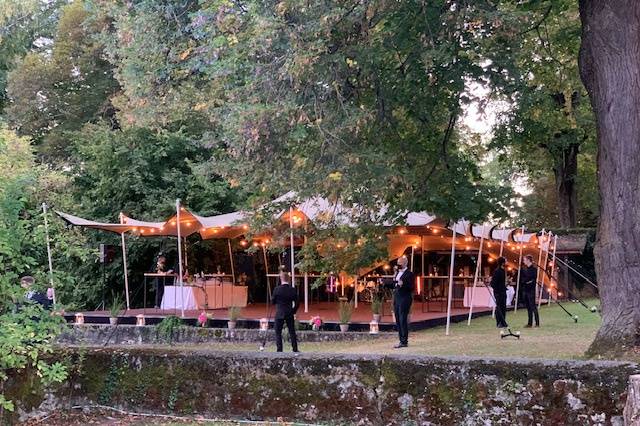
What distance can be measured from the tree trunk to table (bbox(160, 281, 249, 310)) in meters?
18.7

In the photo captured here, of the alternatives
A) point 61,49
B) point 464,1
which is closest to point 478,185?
point 464,1

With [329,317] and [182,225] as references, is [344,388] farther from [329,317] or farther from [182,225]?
[182,225]

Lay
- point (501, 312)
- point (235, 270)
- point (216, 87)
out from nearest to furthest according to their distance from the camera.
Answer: point (216, 87) → point (501, 312) → point (235, 270)

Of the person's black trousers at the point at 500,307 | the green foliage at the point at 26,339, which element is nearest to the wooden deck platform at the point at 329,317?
the person's black trousers at the point at 500,307

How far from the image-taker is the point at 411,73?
11594 mm

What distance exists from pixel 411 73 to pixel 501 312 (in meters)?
6.09

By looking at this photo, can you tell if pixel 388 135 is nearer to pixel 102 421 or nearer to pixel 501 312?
pixel 501 312

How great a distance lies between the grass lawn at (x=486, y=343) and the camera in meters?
11.0

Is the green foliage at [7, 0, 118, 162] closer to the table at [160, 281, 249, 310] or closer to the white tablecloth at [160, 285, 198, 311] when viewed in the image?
the table at [160, 281, 249, 310]

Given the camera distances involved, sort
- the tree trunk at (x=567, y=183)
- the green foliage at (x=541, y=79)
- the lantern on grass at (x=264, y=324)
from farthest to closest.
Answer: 1. the tree trunk at (x=567, y=183)
2. the lantern on grass at (x=264, y=324)
3. the green foliage at (x=541, y=79)

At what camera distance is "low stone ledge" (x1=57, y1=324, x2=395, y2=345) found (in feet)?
49.3

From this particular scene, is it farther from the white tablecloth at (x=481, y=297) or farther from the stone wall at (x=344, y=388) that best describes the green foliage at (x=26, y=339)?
the white tablecloth at (x=481, y=297)

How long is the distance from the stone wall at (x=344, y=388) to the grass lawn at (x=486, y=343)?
3.46 meters

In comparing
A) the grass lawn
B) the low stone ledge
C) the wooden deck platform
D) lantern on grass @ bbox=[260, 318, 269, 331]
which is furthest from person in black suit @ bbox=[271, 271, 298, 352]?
lantern on grass @ bbox=[260, 318, 269, 331]
